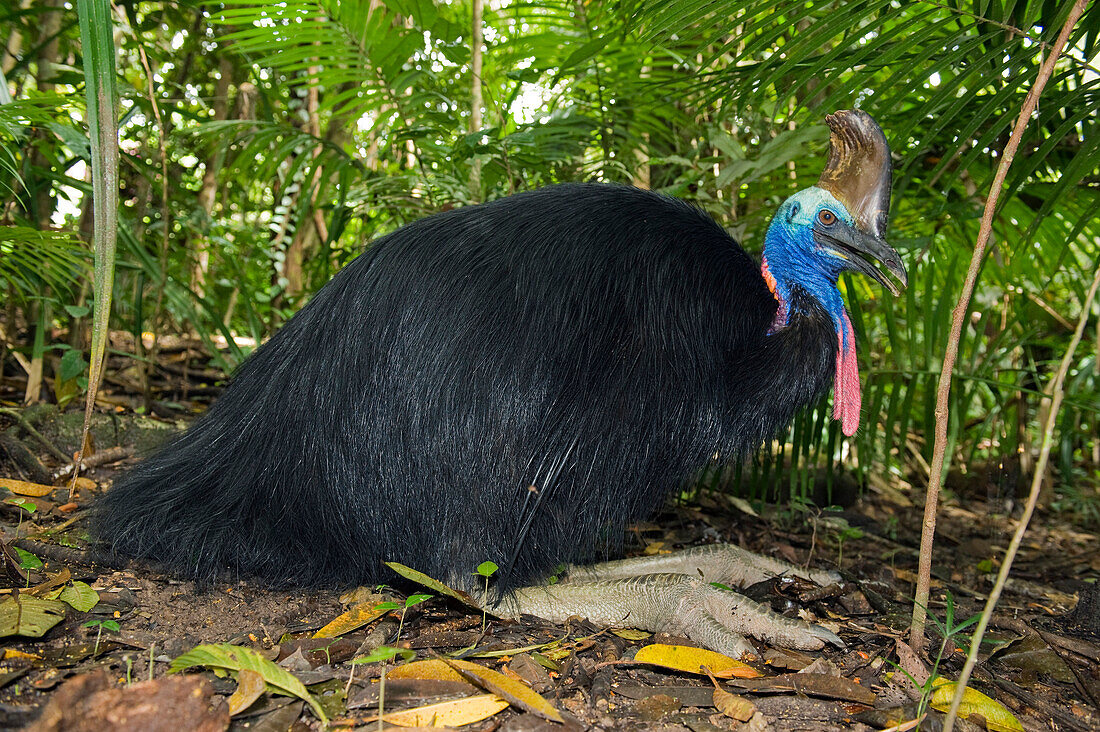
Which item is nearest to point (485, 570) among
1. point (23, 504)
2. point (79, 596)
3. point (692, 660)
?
point (692, 660)

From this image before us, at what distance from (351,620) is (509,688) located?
549 millimetres

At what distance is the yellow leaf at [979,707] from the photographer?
1.69m

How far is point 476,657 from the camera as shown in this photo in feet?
6.11

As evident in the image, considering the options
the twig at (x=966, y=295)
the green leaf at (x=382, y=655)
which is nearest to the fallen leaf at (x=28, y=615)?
the green leaf at (x=382, y=655)

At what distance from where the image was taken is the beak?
7.22 ft

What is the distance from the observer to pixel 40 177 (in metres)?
3.18

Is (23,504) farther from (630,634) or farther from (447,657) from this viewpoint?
(630,634)

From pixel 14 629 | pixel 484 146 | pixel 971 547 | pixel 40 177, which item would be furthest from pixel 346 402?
pixel 971 547

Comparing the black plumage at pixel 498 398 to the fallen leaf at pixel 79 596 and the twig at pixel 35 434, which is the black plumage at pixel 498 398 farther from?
the twig at pixel 35 434

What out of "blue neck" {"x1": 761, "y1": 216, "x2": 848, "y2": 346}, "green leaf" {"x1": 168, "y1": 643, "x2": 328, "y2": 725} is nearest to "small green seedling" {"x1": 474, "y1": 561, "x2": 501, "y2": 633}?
"green leaf" {"x1": 168, "y1": 643, "x2": 328, "y2": 725}

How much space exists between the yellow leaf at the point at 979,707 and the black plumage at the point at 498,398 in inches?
29.1

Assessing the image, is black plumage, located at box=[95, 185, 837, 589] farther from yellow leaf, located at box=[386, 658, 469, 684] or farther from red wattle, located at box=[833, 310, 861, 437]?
yellow leaf, located at box=[386, 658, 469, 684]

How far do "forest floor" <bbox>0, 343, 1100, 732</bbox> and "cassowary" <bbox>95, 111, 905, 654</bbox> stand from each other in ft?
0.39

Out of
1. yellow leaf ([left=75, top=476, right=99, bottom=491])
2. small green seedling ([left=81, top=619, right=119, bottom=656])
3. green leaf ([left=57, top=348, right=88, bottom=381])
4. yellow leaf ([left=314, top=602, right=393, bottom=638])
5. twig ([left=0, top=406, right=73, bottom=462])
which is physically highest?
green leaf ([left=57, top=348, right=88, bottom=381])
